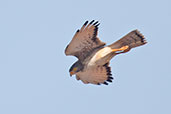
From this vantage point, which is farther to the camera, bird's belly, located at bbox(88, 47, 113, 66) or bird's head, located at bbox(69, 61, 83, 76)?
bird's head, located at bbox(69, 61, 83, 76)

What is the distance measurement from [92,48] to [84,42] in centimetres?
34

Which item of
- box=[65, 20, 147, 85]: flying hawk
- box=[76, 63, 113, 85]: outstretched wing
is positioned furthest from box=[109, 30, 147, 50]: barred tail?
box=[76, 63, 113, 85]: outstretched wing

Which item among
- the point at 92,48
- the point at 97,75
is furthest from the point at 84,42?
the point at 97,75

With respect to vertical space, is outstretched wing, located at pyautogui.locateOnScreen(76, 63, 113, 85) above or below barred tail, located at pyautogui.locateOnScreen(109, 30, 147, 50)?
below

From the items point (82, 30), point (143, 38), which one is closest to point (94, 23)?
point (82, 30)

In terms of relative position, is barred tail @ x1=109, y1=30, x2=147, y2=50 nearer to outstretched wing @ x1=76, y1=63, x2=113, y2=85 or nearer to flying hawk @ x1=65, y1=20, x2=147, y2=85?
flying hawk @ x1=65, y1=20, x2=147, y2=85

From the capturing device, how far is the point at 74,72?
17141mm

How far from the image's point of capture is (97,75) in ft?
57.4

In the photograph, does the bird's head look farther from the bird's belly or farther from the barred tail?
the barred tail

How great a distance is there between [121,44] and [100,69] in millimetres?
1029

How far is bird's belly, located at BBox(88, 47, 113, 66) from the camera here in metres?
16.8

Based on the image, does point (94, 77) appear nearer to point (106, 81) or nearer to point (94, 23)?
point (106, 81)

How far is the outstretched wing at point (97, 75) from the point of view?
56.9ft

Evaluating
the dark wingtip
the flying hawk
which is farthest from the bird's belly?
the dark wingtip
